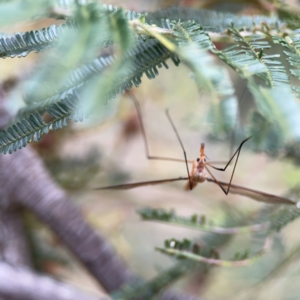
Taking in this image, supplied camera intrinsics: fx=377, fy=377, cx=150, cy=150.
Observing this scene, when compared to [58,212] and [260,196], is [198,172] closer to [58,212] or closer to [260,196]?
[260,196]

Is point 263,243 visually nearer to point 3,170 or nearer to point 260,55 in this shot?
point 260,55

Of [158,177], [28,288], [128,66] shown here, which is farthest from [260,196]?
[158,177]

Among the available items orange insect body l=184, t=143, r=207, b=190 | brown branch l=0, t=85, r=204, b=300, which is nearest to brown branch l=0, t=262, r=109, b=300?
brown branch l=0, t=85, r=204, b=300

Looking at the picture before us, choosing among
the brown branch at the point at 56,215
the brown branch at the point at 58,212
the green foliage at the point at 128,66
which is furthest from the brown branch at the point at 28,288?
the green foliage at the point at 128,66

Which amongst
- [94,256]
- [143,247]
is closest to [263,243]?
[94,256]

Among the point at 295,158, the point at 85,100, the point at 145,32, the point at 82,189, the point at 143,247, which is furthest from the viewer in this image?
the point at 143,247

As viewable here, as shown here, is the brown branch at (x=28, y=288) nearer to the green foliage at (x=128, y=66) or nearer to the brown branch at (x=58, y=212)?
the brown branch at (x=58, y=212)
